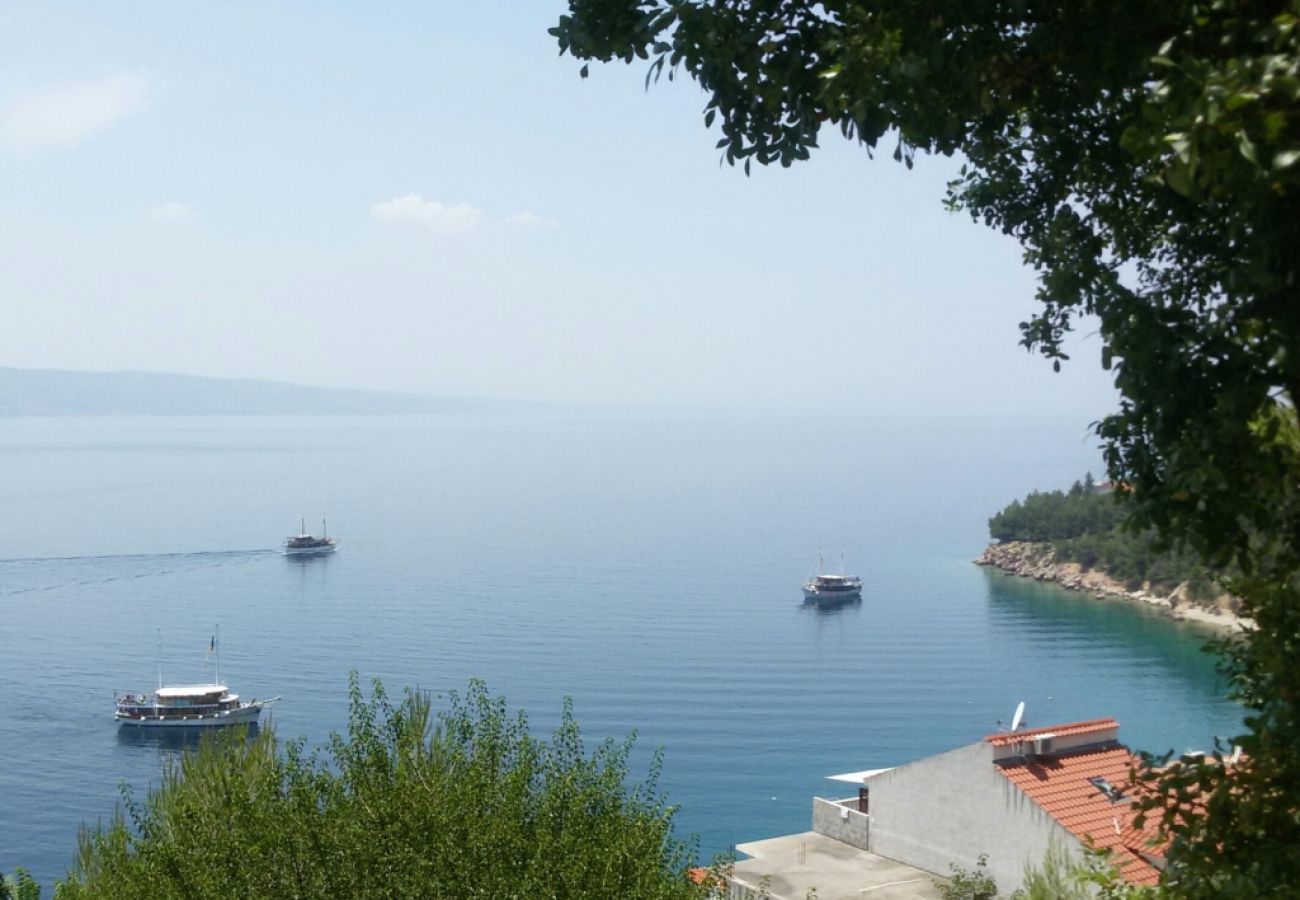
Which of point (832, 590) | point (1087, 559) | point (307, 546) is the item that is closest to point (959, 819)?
point (832, 590)

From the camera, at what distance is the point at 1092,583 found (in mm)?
76938

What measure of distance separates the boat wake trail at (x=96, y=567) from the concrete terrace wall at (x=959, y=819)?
63327 millimetres

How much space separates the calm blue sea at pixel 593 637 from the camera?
4519cm

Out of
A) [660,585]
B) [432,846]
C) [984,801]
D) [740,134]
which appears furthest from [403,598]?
[740,134]

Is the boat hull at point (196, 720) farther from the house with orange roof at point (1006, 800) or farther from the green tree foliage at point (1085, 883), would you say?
the green tree foliage at point (1085, 883)

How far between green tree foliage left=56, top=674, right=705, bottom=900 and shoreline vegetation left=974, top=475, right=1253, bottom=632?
5570cm

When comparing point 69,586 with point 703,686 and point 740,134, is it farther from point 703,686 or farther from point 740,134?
point 740,134

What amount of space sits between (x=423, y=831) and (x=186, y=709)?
41.9 m

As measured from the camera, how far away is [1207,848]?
410cm

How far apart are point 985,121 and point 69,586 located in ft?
251

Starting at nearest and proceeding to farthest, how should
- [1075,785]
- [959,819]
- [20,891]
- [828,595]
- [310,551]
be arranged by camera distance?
[1075,785]
[959,819]
[20,891]
[828,595]
[310,551]

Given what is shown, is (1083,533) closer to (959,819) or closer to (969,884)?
(959,819)

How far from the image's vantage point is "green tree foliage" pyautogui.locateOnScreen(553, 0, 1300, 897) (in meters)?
3.21

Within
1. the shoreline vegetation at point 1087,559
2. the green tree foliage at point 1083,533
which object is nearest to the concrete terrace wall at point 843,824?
the shoreline vegetation at point 1087,559
